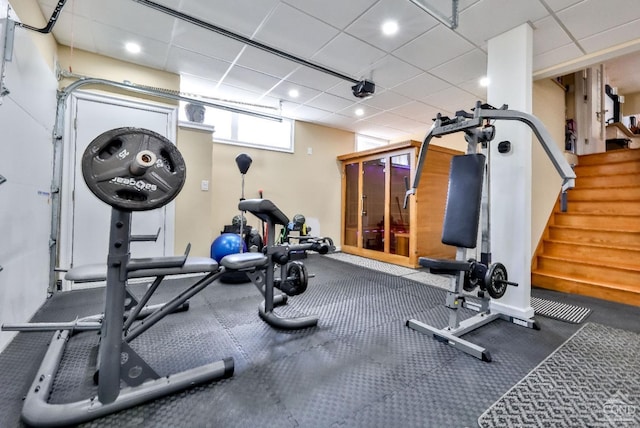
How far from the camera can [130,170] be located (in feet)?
4.18

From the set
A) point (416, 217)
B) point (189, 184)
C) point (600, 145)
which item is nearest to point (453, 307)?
point (416, 217)

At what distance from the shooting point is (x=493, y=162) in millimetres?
2740

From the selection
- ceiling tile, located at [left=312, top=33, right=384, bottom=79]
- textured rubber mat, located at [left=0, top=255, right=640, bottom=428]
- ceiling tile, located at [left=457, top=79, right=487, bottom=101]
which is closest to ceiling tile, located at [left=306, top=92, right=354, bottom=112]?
ceiling tile, located at [left=312, top=33, right=384, bottom=79]

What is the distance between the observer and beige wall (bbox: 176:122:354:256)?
409 cm

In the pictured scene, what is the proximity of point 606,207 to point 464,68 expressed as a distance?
2919mm

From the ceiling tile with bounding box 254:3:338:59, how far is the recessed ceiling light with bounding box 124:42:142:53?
1480 mm

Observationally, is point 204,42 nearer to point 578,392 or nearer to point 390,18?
point 390,18

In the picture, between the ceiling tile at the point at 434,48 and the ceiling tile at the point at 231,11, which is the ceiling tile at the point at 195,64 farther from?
the ceiling tile at the point at 434,48

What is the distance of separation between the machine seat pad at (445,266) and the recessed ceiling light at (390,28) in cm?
235

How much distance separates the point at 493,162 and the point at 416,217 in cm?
206

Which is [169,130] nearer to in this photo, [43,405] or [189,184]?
[189,184]

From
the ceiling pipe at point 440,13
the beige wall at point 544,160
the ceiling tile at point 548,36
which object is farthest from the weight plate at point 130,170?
the beige wall at point 544,160

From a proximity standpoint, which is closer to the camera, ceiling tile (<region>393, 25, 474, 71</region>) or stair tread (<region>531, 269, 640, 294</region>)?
ceiling tile (<region>393, 25, 474, 71</region>)

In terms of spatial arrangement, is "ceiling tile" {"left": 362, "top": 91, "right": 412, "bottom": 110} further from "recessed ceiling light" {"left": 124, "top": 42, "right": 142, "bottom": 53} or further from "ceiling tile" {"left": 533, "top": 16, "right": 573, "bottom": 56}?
"recessed ceiling light" {"left": 124, "top": 42, "right": 142, "bottom": 53}
